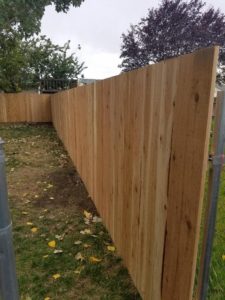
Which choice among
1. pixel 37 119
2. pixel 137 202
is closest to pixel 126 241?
pixel 137 202

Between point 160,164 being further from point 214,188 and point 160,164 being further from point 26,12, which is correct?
point 26,12

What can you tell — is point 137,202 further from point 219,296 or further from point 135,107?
point 219,296

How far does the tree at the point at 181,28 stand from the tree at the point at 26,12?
1416cm

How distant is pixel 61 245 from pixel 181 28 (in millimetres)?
26391

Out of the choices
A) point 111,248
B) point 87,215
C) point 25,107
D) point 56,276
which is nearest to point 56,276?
point 56,276

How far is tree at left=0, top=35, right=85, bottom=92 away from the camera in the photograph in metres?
17.9

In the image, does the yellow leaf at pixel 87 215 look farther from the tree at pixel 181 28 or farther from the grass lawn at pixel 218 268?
the tree at pixel 181 28

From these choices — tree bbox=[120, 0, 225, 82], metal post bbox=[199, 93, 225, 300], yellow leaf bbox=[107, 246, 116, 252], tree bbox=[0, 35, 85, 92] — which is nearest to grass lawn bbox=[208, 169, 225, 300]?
metal post bbox=[199, 93, 225, 300]

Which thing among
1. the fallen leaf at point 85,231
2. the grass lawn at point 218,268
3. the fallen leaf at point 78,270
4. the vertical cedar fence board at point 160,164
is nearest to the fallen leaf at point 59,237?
the fallen leaf at point 85,231

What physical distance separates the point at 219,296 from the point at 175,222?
1190 mm

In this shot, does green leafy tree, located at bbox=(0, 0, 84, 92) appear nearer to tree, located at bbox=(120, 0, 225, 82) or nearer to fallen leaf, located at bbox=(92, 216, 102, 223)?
tree, located at bbox=(120, 0, 225, 82)

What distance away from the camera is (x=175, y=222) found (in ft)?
5.13

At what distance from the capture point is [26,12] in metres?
12.2

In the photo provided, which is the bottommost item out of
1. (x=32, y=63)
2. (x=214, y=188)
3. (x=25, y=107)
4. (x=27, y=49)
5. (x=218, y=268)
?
(x=218, y=268)
